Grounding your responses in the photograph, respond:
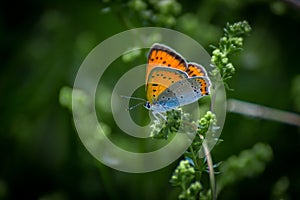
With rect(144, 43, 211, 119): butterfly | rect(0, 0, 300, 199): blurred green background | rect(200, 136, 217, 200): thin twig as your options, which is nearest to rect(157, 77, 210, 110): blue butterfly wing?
rect(144, 43, 211, 119): butterfly

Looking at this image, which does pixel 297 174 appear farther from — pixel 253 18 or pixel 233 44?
pixel 233 44

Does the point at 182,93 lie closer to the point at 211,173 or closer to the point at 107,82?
the point at 211,173

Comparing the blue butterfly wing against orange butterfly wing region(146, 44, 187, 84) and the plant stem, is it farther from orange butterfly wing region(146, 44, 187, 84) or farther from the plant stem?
the plant stem

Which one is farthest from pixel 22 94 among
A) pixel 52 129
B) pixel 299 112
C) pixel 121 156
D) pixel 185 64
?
pixel 185 64

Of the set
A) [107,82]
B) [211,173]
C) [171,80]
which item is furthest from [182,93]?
[107,82]

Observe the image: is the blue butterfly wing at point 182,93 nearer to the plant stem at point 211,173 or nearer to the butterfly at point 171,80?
the butterfly at point 171,80

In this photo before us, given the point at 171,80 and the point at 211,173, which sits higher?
the point at 171,80

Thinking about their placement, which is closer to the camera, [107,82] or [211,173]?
[211,173]
